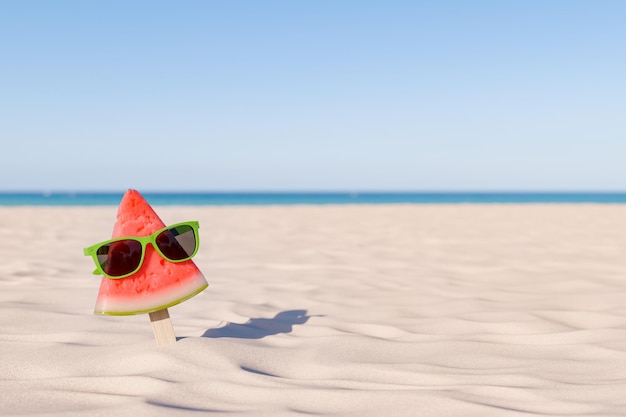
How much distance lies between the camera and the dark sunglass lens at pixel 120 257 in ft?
7.19

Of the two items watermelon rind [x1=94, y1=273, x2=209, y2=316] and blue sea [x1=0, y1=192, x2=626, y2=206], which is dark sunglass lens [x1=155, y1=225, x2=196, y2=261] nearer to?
watermelon rind [x1=94, y1=273, x2=209, y2=316]

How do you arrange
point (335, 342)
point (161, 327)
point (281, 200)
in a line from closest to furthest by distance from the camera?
point (161, 327), point (335, 342), point (281, 200)

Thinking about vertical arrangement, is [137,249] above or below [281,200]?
above

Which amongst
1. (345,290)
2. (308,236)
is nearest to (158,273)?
(345,290)

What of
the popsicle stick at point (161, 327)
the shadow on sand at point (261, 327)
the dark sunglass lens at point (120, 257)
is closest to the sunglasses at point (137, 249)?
the dark sunglass lens at point (120, 257)

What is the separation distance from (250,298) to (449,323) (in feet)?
4.43

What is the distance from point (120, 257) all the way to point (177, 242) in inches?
8.3

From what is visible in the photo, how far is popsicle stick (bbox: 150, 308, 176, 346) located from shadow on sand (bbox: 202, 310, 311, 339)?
1.25ft

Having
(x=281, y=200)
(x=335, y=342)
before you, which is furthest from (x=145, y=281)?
(x=281, y=200)

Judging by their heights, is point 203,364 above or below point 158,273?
below

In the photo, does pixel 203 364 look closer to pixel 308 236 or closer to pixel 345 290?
pixel 345 290

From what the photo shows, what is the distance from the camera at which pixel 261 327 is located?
2943mm

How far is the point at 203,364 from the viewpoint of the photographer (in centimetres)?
215

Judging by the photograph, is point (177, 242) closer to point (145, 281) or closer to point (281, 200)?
point (145, 281)
